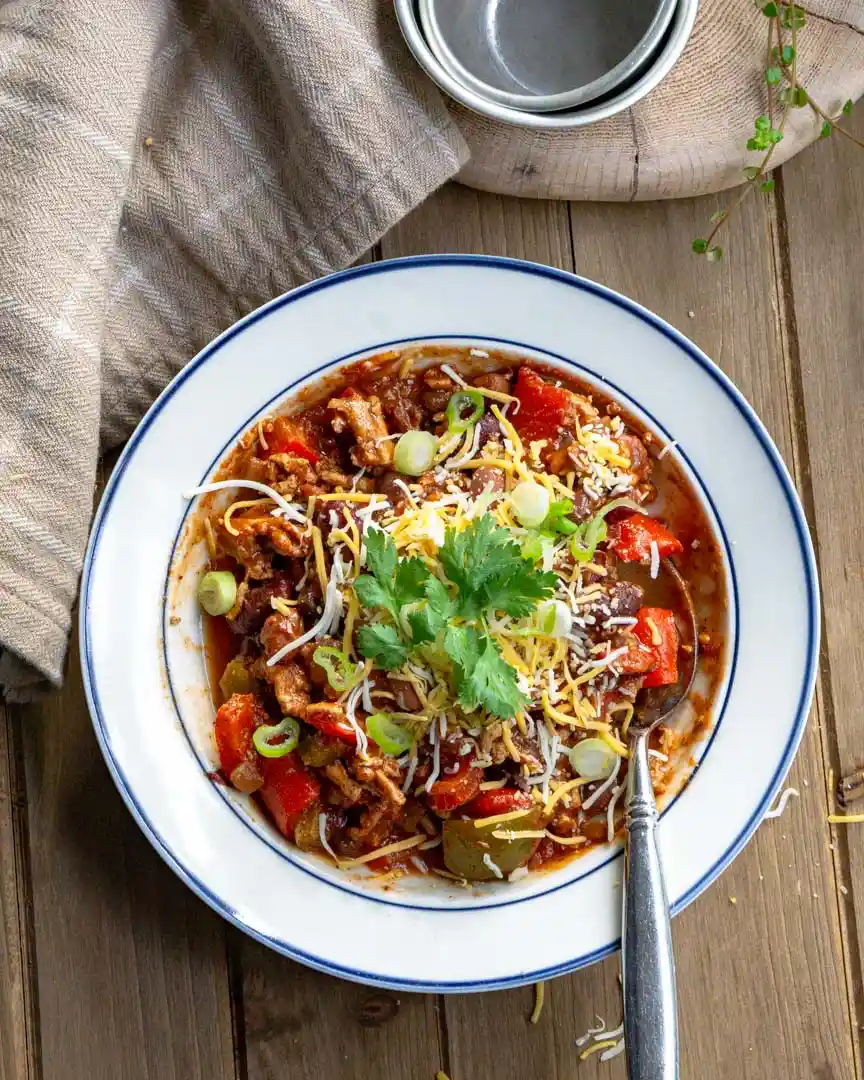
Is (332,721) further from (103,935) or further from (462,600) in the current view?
(103,935)

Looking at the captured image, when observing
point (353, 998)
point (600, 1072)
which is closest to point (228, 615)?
point (353, 998)

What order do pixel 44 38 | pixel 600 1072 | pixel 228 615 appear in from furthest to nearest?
pixel 600 1072, pixel 228 615, pixel 44 38

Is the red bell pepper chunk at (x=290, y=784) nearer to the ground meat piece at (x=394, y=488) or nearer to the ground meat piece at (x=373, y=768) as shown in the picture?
the ground meat piece at (x=373, y=768)

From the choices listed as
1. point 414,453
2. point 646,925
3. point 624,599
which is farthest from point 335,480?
point 646,925

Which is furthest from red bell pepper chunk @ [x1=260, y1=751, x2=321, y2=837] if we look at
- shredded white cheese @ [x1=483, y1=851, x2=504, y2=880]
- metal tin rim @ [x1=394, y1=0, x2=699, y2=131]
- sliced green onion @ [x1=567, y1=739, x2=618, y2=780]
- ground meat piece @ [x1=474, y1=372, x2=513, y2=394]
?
metal tin rim @ [x1=394, y1=0, x2=699, y2=131]

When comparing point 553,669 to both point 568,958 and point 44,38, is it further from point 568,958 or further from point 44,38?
point 44,38

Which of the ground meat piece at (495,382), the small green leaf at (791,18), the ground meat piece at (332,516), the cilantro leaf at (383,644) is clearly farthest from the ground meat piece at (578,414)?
the small green leaf at (791,18)
